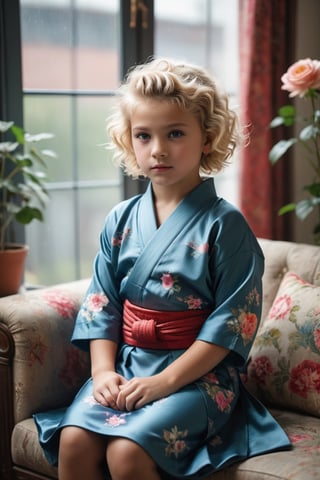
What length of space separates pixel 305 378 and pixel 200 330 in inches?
12.5

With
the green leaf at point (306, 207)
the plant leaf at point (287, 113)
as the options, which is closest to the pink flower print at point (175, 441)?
the green leaf at point (306, 207)

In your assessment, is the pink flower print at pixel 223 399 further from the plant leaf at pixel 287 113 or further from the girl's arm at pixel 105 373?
the plant leaf at pixel 287 113

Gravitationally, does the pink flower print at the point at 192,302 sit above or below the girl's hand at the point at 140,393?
above

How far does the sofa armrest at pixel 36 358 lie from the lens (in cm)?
192

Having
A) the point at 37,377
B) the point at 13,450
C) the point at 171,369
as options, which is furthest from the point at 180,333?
the point at 13,450

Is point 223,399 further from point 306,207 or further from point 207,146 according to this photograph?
point 306,207

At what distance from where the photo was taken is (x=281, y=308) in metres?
2.06

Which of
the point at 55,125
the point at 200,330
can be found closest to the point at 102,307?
the point at 200,330

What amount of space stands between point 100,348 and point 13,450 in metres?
0.33

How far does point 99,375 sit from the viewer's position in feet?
6.02

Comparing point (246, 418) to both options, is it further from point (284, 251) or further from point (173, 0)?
point (173, 0)

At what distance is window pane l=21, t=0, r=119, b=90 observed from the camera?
2730 mm

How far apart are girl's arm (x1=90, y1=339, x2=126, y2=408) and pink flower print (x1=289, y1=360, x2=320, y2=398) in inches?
17.8

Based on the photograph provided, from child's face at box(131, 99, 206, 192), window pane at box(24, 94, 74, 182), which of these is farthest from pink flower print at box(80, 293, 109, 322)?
window pane at box(24, 94, 74, 182)
